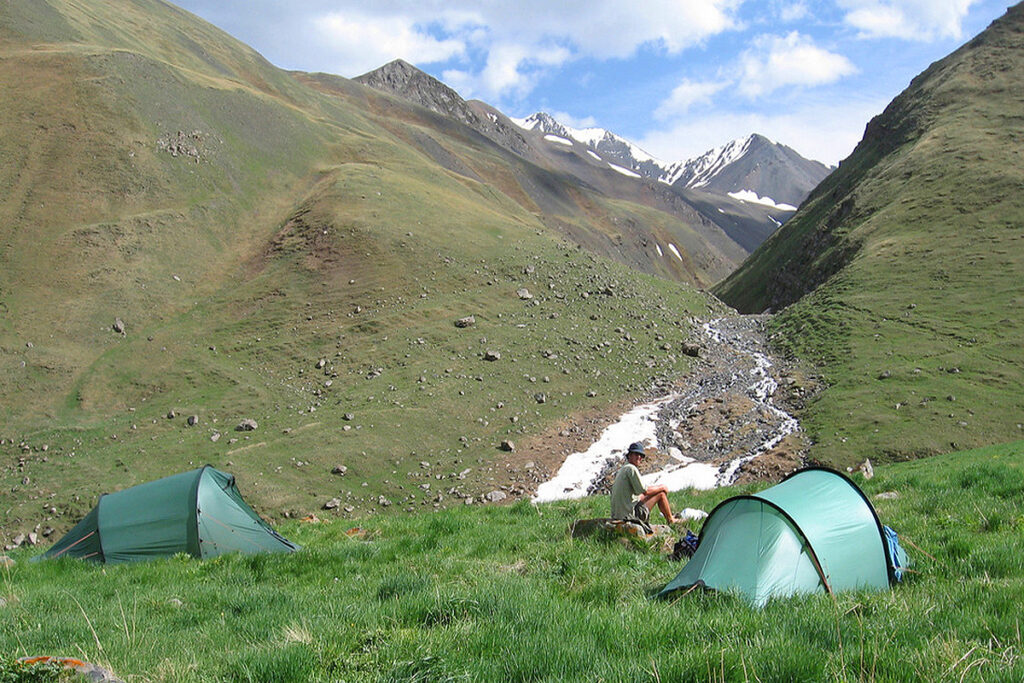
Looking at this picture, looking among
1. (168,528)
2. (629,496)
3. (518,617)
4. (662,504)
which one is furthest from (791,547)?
(168,528)

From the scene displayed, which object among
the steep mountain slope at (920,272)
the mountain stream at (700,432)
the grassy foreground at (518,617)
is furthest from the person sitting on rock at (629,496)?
the steep mountain slope at (920,272)

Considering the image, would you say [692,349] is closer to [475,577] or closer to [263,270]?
[263,270]

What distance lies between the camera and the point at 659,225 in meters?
176

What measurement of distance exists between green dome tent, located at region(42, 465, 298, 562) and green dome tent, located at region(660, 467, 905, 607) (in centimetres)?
903

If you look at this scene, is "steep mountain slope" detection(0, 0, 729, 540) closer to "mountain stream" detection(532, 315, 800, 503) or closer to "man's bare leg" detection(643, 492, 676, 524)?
"mountain stream" detection(532, 315, 800, 503)

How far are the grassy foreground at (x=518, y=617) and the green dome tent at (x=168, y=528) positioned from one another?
1889 millimetres

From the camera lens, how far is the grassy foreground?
15.6ft

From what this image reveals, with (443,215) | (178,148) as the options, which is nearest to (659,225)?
(443,215)

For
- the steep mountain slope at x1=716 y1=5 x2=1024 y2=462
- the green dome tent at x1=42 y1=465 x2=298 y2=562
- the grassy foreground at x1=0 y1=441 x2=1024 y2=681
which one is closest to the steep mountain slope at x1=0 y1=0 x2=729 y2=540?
the steep mountain slope at x1=716 y1=5 x2=1024 y2=462

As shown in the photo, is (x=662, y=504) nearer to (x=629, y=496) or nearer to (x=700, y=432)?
(x=629, y=496)

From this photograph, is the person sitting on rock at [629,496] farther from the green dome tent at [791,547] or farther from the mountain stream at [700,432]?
the mountain stream at [700,432]

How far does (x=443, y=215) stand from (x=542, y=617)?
59.3 metres

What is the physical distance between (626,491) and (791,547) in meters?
4.71

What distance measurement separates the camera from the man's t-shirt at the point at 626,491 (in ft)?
39.3
